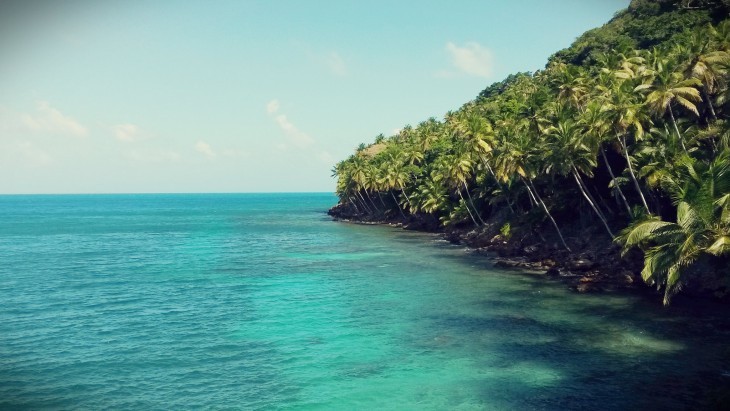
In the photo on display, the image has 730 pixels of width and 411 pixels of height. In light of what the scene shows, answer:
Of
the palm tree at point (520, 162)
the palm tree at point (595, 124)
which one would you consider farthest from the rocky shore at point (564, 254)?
the palm tree at point (595, 124)

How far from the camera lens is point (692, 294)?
37.6 meters

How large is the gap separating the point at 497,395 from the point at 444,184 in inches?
2642

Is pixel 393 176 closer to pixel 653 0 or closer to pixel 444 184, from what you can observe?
pixel 444 184

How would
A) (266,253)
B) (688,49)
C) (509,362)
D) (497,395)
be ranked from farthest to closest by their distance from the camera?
(266,253) → (688,49) → (509,362) → (497,395)

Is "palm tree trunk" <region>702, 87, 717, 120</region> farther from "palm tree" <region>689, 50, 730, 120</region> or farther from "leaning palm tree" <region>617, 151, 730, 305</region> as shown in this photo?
"leaning palm tree" <region>617, 151, 730, 305</region>

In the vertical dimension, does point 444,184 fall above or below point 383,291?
above

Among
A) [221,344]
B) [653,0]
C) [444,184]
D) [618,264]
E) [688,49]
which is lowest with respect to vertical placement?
[221,344]

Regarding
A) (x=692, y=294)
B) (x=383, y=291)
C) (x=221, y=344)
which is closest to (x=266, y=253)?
(x=383, y=291)

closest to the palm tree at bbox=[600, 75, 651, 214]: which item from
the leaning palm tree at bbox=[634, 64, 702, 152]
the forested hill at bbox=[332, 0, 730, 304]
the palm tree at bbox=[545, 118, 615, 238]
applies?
the forested hill at bbox=[332, 0, 730, 304]

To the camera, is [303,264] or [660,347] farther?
[303,264]

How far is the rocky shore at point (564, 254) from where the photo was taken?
4316 cm

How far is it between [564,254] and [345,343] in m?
33.8

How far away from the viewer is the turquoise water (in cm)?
2227

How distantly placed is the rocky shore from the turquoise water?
3.42 m
